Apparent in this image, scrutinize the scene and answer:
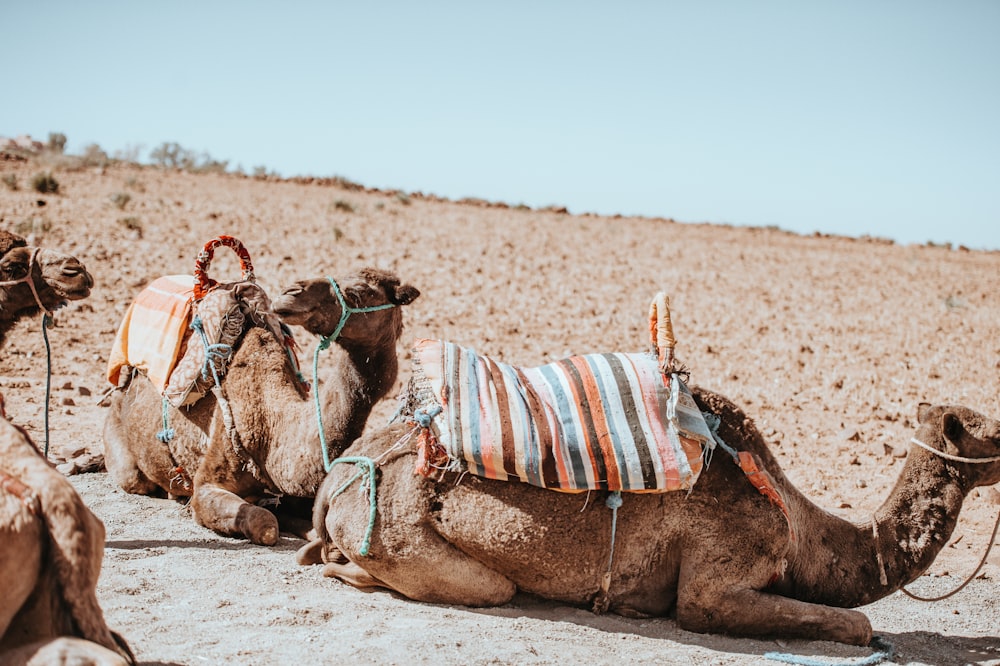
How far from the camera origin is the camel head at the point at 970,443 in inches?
201

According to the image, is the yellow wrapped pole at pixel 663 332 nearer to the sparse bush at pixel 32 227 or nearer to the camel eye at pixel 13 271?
the camel eye at pixel 13 271

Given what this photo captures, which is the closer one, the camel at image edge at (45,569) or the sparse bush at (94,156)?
the camel at image edge at (45,569)

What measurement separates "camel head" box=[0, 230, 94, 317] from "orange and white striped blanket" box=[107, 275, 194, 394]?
3.78 feet

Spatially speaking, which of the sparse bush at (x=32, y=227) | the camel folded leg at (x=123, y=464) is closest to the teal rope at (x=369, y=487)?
the camel folded leg at (x=123, y=464)

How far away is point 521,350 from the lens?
1268cm

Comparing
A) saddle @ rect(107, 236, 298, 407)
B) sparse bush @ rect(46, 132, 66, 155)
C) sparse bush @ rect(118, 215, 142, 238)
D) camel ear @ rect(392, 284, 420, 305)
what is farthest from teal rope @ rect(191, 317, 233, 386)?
sparse bush @ rect(46, 132, 66, 155)

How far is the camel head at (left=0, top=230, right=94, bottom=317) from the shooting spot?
5.79 metres

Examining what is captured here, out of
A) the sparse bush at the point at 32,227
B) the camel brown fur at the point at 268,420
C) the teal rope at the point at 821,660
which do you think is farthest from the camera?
the sparse bush at the point at 32,227

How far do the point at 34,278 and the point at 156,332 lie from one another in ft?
4.64

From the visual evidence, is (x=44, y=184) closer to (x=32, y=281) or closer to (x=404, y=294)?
(x=32, y=281)

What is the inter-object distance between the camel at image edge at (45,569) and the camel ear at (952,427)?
4.20 m

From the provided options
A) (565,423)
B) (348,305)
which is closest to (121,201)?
(348,305)

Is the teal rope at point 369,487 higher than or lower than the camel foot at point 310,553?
higher

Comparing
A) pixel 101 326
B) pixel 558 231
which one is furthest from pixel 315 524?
pixel 558 231
